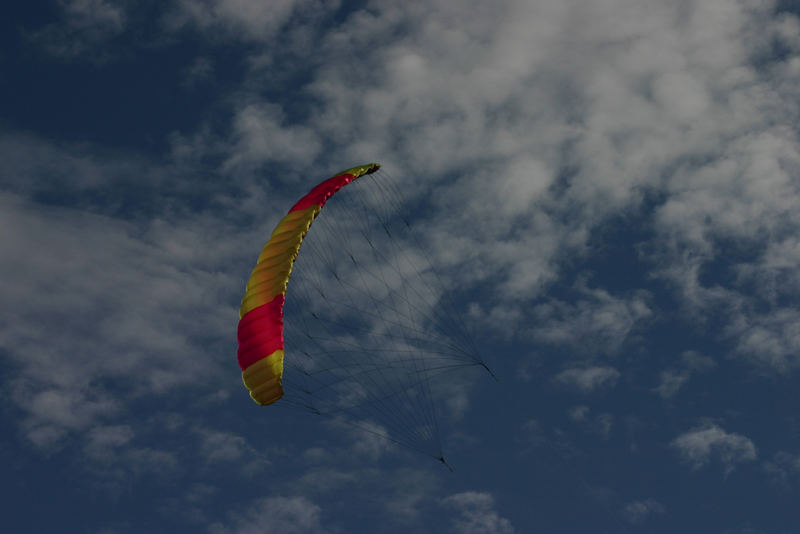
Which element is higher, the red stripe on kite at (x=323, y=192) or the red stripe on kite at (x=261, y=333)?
the red stripe on kite at (x=323, y=192)

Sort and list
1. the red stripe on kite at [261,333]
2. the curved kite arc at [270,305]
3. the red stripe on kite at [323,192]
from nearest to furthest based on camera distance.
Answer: the curved kite arc at [270,305] → the red stripe on kite at [261,333] → the red stripe on kite at [323,192]

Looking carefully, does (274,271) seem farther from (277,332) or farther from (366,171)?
(366,171)

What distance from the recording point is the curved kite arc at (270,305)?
30.7 m

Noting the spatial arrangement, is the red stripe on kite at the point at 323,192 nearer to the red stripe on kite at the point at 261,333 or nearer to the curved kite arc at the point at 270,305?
the curved kite arc at the point at 270,305

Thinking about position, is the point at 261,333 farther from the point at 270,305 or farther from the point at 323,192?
the point at 323,192

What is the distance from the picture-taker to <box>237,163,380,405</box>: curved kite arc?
3072cm

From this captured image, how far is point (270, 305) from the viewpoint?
31.4 metres

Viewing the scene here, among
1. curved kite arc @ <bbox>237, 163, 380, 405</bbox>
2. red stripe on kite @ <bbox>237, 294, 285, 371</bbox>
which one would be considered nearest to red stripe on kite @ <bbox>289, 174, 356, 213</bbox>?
curved kite arc @ <bbox>237, 163, 380, 405</bbox>

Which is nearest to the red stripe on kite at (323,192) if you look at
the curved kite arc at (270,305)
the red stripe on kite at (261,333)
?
the curved kite arc at (270,305)

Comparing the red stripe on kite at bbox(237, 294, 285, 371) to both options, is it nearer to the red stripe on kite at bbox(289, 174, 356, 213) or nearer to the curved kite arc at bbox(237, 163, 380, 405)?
the curved kite arc at bbox(237, 163, 380, 405)

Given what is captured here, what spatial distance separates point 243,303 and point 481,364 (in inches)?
391

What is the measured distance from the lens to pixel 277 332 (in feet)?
102

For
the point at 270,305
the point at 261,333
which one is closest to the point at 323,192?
the point at 270,305

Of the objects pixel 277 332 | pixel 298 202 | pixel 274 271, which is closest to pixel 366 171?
pixel 298 202
